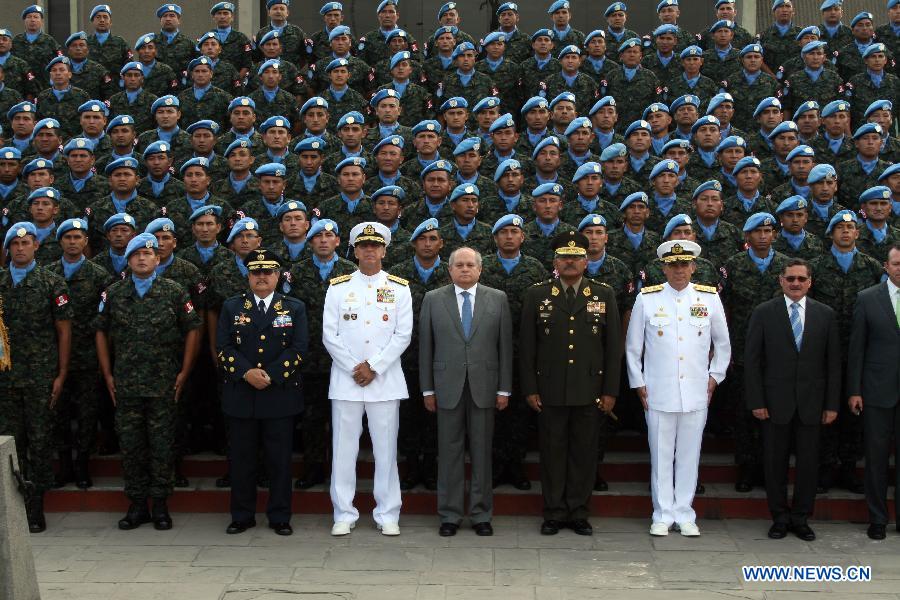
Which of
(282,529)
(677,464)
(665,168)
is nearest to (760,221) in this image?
(665,168)

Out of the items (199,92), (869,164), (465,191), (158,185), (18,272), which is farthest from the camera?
(199,92)

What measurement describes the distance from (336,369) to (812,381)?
9.76 ft

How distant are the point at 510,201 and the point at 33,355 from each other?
377cm

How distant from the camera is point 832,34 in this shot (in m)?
12.3

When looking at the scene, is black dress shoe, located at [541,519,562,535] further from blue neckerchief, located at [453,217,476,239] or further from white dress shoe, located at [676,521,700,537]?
blue neckerchief, located at [453,217,476,239]

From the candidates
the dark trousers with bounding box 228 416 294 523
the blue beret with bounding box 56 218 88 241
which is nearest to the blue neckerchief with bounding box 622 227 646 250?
the dark trousers with bounding box 228 416 294 523

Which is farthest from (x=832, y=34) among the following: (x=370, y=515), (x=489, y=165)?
(x=370, y=515)

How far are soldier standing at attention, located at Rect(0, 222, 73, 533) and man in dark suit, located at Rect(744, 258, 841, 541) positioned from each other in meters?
4.46

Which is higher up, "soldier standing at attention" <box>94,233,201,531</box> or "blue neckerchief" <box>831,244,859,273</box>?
"blue neckerchief" <box>831,244,859,273</box>

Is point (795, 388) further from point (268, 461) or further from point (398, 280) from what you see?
point (268, 461)

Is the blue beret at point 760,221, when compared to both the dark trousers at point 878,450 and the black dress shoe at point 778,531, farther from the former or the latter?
the black dress shoe at point 778,531

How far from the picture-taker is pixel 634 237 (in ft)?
26.2

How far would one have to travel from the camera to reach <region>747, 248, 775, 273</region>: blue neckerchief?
24.2ft

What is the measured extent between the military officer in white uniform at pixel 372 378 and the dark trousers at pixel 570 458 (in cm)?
95
